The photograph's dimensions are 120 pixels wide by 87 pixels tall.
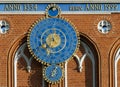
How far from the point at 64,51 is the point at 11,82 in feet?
6.33

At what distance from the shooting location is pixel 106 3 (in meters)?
20.9

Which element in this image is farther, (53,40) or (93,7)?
(93,7)

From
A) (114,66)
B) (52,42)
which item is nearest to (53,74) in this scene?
(52,42)

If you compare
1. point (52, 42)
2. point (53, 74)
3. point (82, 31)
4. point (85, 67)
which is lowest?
point (53, 74)

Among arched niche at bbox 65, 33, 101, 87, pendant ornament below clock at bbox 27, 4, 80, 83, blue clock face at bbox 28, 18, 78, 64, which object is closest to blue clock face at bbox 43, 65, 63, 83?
pendant ornament below clock at bbox 27, 4, 80, 83

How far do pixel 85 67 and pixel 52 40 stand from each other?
137 cm

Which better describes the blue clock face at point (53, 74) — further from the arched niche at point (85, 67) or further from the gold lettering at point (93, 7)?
the gold lettering at point (93, 7)

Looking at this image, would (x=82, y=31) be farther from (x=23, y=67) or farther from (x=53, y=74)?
(x=23, y=67)

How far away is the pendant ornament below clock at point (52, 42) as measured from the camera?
20688mm

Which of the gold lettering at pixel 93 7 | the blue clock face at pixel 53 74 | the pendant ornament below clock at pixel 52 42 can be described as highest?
the gold lettering at pixel 93 7

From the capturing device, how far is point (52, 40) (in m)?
20.7

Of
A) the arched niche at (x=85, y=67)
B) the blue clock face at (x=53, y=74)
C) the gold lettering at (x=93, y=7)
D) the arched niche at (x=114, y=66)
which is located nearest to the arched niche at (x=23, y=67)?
the blue clock face at (x=53, y=74)

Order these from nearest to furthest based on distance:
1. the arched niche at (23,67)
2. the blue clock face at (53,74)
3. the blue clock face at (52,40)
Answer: the blue clock face at (53,74) → the blue clock face at (52,40) → the arched niche at (23,67)

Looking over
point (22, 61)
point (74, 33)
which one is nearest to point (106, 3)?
point (74, 33)
